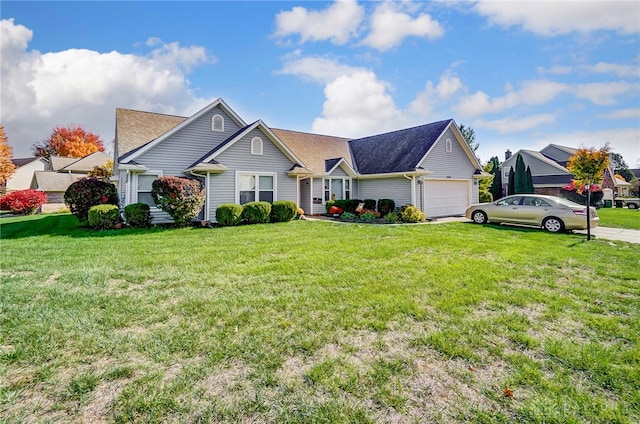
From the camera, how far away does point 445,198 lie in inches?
754

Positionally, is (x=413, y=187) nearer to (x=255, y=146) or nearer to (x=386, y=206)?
(x=386, y=206)

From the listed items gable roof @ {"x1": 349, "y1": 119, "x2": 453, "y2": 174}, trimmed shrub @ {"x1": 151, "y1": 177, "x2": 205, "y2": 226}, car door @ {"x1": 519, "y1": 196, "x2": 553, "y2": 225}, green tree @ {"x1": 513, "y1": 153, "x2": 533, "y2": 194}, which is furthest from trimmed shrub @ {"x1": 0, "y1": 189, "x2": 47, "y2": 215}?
green tree @ {"x1": 513, "y1": 153, "x2": 533, "y2": 194}

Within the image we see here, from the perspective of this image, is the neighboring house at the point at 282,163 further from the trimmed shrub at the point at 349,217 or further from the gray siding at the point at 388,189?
the trimmed shrub at the point at 349,217

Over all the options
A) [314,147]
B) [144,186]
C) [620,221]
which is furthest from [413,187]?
[144,186]

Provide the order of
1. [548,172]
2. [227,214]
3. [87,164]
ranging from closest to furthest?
[227,214], [87,164], [548,172]

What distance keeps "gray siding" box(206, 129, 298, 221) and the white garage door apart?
8.44 m

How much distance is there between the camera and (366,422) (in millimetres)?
2150

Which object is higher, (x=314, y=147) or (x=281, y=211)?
(x=314, y=147)

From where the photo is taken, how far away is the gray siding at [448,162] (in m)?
18.1

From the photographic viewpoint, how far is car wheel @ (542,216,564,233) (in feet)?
39.1

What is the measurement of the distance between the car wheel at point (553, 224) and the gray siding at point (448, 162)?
677cm

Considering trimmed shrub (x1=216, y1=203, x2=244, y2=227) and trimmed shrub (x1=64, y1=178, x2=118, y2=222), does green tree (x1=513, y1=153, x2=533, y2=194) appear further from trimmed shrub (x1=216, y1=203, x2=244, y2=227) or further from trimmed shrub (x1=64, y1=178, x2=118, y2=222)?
trimmed shrub (x1=64, y1=178, x2=118, y2=222)

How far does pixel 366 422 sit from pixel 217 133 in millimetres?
16083

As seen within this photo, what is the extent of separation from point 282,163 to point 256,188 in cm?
206
